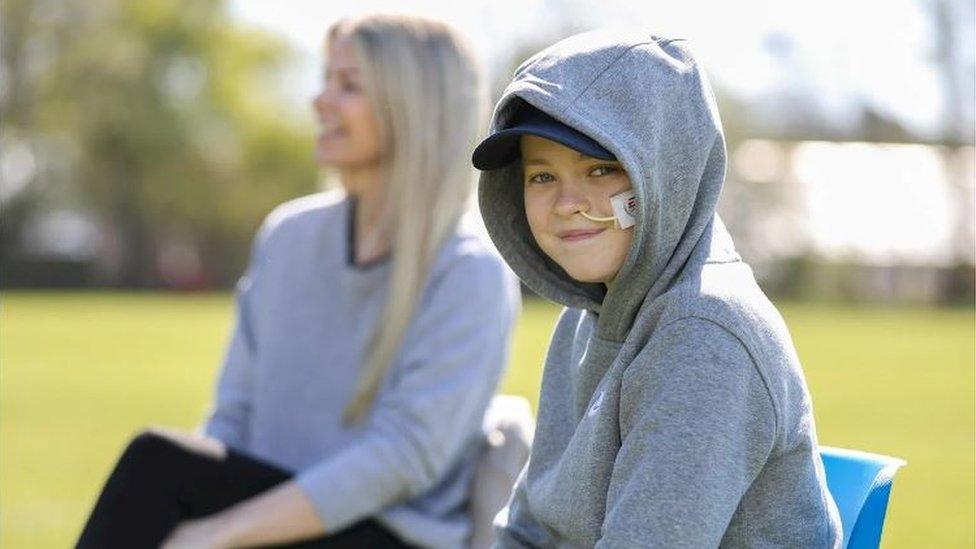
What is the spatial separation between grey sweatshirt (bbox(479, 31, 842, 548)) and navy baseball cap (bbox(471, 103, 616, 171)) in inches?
1.2

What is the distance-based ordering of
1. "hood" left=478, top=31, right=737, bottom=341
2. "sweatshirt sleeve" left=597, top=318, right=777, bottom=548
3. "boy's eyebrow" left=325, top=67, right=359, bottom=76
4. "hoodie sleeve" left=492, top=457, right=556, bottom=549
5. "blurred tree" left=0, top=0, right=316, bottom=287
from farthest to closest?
1. "blurred tree" left=0, top=0, right=316, bottom=287
2. "boy's eyebrow" left=325, top=67, right=359, bottom=76
3. "hoodie sleeve" left=492, top=457, right=556, bottom=549
4. "hood" left=478, top=31, right=737, bottom=341
5. "sweatshirt sleeve" left=597, top=318, right=777, bottom=548

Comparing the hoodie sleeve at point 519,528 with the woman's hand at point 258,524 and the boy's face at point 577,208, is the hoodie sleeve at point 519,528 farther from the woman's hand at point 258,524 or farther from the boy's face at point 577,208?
the woman's hand at point 258,524

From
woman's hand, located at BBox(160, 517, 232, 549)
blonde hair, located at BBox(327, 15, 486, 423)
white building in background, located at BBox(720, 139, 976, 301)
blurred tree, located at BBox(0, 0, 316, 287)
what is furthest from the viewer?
blurred tree, located at BBox(0, 0, 316, 287)

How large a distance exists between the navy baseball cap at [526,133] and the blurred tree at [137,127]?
132ft

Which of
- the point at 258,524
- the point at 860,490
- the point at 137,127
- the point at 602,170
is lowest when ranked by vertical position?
the point at 137,127

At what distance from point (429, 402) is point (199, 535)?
0.61 metres

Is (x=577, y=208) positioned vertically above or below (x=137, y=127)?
above

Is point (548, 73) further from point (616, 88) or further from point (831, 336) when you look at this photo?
point (831, 336)

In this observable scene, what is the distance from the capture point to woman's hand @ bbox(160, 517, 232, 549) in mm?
3137

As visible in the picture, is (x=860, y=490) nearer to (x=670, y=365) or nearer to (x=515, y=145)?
(x=670, y=365)

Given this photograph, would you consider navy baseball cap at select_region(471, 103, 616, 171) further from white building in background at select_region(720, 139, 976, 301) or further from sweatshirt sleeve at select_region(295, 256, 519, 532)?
white building in background at select_region(720, 139, 976, 301)

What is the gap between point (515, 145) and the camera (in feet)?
8.36

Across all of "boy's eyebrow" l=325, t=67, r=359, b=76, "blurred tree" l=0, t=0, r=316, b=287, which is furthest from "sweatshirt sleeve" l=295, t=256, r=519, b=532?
"blurred tree" l=0, t=0, r=316, b=287

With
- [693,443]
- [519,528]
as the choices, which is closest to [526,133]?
[693,443]
